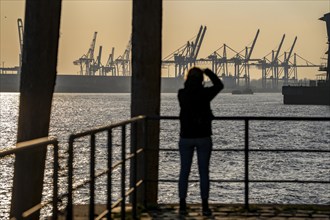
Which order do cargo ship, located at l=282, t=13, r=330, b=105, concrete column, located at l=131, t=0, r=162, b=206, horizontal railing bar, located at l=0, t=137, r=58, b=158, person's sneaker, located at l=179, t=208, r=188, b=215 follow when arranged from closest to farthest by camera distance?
1. horizontal railing bar, located at l=0, t=137, r=58, b=158
2. person's sneaker, located at l=179, t=208, r=188, b=215
3. concrete column, located at l=131, t=0, r=162, b=206
4. cargo ship, located at l=282, t=13, r=330, b=105

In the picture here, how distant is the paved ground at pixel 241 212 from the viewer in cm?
883

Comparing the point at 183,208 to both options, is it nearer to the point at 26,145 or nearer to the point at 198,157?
the point at 198,157

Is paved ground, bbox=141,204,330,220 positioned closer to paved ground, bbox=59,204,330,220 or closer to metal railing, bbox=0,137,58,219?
paved ground, bbox=59,204,330,220

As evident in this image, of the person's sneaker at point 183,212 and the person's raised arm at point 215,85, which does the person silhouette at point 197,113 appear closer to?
the person's raised arm at point 215,85

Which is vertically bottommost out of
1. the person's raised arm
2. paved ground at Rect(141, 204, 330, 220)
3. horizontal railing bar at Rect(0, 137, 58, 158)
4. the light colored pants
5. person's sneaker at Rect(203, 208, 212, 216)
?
paved ground at Rect(141, 204, 330, 220)

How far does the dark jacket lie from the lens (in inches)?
331

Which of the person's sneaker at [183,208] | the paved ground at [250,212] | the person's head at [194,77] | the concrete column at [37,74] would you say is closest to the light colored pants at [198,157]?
the person's sneaker at [183,208]

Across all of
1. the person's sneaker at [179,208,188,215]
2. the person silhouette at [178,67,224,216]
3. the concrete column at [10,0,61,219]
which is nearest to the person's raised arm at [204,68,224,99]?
the person silhouette at [178,67,224,216]

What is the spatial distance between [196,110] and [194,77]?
333 millimetres

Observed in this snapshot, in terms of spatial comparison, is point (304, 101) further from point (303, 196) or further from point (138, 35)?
point (138, 35)

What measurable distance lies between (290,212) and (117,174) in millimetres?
34340

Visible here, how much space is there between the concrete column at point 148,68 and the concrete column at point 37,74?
193 centimetres

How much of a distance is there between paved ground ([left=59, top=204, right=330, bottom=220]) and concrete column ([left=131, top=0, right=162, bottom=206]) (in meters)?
0.60

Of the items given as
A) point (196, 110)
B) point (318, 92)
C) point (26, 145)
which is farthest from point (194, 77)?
point (318, 92)
